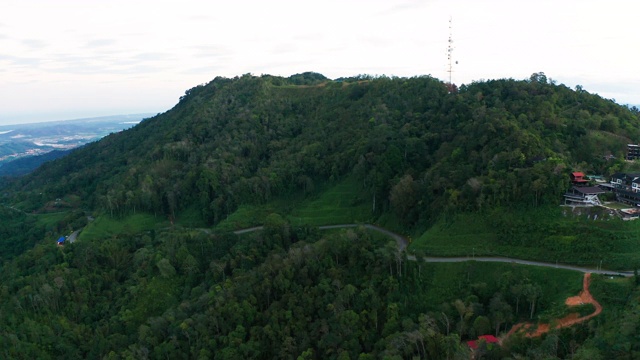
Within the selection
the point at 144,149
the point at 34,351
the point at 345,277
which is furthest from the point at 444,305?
the point at 144,149

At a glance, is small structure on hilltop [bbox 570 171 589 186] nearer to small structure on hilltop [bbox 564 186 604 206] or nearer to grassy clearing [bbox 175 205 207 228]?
small structure on hilltop [bbox 564 186 604 206]

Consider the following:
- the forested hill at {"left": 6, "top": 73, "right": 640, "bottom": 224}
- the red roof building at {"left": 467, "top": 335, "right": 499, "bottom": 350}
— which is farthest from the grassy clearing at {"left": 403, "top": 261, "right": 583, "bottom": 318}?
the forested hill at {"left": 6, "top": 73, "right": 640, "bottom": 224}

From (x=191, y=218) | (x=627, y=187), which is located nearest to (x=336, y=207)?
(x=191, y=218)

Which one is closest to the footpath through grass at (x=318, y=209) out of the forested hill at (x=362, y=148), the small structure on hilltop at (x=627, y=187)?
the forested hill at (x=362, y=148)

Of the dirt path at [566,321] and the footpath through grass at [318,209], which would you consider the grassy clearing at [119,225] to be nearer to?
the footpath through grass at [318,209]

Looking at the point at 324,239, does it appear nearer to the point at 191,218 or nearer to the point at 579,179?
the point at 579,179

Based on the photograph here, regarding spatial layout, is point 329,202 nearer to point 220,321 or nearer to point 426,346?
point 220,321
